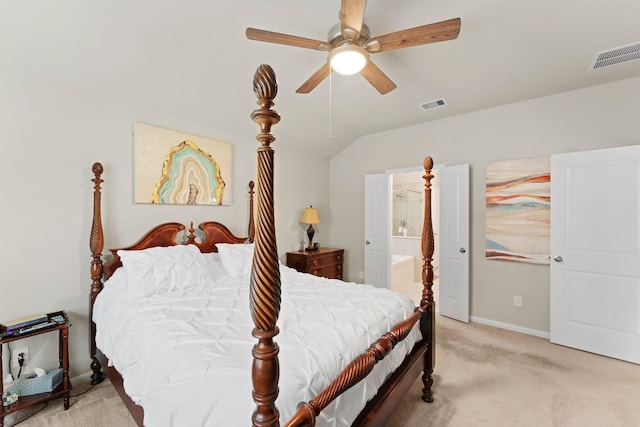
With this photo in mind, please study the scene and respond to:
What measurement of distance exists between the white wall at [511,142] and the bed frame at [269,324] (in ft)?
6.12

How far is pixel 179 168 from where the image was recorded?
124 inches

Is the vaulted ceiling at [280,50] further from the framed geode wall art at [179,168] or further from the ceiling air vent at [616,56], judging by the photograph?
the framed geode wall art at [179,168]

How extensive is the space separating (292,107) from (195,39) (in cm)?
150

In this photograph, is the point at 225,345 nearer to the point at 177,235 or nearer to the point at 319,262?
the point at 177,235

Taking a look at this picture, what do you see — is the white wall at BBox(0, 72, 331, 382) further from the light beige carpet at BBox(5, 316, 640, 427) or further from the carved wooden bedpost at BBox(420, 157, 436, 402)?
the carved wooden bedpost at BBox(420, 157, 436, 402)

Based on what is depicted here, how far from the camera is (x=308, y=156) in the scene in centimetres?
488

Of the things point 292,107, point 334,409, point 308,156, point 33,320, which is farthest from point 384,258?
point 33,320

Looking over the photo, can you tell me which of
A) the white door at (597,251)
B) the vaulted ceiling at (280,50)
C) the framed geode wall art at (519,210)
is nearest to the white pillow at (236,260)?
the vaulted ceiling at (280,50)

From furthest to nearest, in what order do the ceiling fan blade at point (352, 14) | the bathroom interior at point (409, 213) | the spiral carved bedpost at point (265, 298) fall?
the bathroom interior at point (409, 213), the ceiling fan blade at point (352, 14), the spiral carved bedpost at point (265, 298)

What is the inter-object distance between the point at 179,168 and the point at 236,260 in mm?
1171

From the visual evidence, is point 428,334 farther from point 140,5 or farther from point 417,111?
point 140,5

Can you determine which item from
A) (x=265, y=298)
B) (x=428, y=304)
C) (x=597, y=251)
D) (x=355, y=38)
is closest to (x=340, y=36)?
(x=355, y=38)

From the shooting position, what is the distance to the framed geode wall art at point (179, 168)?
2861 millimetres

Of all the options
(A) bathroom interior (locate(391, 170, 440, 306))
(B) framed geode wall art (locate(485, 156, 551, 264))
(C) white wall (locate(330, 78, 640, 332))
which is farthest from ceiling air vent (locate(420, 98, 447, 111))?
(A) bathroom interior (locate(391, 170, 440, 306))
